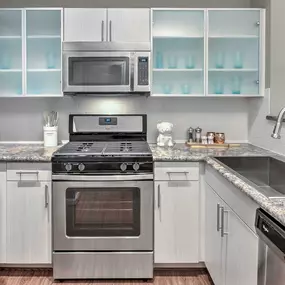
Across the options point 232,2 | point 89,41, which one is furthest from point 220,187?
point 232,2

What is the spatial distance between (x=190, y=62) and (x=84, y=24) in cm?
93

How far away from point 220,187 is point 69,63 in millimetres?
1616

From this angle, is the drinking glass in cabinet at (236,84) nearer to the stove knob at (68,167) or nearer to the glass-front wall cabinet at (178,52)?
the glass-front wall cabinet at (178,52)

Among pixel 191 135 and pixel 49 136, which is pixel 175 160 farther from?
pixel 49 136

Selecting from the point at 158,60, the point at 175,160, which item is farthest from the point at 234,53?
the point at 175,160

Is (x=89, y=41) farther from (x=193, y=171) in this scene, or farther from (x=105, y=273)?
(x=105, y=273)

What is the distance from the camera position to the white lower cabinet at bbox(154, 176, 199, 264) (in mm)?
2965

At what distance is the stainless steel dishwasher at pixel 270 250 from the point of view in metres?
1.39

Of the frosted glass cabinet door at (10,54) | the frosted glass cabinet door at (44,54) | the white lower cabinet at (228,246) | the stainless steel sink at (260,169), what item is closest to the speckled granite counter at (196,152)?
the stainless steel sink at (260,169)

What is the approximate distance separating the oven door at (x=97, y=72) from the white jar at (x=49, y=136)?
403mm

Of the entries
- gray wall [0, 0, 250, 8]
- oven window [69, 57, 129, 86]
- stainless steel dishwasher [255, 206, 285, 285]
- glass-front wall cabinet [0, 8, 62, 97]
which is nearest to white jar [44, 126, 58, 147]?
glass-front wall cabinet [0, 8, 62, 97]

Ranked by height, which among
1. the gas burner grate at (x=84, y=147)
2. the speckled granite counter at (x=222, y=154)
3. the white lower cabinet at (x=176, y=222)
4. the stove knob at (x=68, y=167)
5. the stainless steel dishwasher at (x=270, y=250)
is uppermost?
the gas burner grate at (x=84, y=147)

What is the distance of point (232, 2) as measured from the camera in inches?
144

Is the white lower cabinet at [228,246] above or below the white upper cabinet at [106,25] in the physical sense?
below
